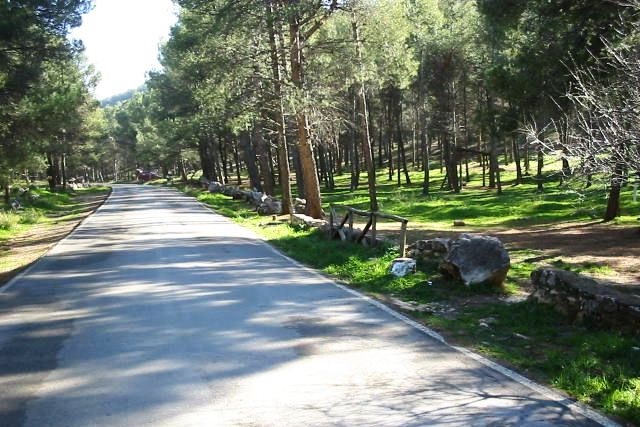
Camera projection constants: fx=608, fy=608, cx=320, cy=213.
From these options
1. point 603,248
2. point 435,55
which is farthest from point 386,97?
point 603,248

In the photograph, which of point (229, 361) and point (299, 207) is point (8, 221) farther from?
point (229, 361)

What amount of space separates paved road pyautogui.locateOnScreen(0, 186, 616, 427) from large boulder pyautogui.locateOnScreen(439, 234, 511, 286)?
1788 mm

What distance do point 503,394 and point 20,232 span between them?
23.8m

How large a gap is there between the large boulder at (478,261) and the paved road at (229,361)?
5.87ft

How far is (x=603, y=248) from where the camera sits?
15398 mm

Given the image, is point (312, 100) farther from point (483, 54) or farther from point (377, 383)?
point (483, 54)

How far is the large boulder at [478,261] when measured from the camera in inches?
385

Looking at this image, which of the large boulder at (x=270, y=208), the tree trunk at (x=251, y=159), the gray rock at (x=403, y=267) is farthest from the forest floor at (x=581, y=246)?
the tree trunk at (x=251, y=159)

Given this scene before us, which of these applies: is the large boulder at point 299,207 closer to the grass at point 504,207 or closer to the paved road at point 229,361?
the grass at point 504,207

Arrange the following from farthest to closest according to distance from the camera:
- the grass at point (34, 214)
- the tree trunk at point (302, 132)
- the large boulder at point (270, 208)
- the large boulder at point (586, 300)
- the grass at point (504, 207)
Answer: the large boulder at point (270, 208)
the grass at point (34, 214)
the grass at point (504, 207)
the tree trunk at point (302, 132)
the large boulder at point (586, 300)

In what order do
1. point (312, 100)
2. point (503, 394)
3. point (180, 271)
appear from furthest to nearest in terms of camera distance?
point (312, 100) < point (180, 271) < point (503, 394)

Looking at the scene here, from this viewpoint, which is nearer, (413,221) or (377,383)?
(377,383)

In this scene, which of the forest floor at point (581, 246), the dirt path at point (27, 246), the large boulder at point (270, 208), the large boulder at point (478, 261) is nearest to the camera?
the large boulder at point (478, 261)

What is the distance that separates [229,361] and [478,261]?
500 cm
